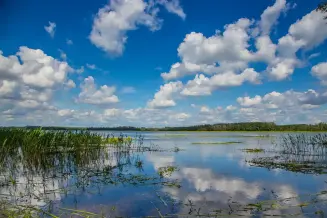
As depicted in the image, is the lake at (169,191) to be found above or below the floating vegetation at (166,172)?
below

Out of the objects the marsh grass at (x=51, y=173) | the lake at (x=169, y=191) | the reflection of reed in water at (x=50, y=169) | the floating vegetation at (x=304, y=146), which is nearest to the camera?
the lake at (x=169, y=191)

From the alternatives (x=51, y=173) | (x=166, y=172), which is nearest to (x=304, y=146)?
(x=166, y=172)

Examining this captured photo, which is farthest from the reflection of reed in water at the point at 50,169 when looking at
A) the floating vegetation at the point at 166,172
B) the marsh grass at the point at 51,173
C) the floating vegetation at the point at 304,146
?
the floating vegetation at the point at 304,146

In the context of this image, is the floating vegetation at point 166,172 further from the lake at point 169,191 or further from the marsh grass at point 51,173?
the marsh grass at point 51,173

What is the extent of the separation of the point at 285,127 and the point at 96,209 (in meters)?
93.0

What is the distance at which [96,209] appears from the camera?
27.1ft

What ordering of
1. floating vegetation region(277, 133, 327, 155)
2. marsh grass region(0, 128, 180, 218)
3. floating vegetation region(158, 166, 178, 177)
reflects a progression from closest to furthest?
marsh grass region(0, 128, 180, 218) → floating vegetation region(158, 166, 178, 177) → floating vegetation region(277, 133, 327, 155)

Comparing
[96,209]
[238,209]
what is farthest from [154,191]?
[238,209]

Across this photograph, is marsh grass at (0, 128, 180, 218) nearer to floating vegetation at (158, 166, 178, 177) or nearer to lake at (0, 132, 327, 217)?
lake at (0, 132, 327, 217)

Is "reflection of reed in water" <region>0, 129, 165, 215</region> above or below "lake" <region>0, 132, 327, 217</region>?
above

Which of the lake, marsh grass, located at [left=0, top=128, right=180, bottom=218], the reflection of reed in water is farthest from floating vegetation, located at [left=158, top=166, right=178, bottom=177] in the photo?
the reflection of reed in water

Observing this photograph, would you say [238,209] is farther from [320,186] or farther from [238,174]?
[238,174]

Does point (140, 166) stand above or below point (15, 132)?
below

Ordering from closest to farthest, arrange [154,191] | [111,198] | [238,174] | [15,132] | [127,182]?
[111,198] → [154,191] → [127,182] → [238,174] → [15,132]
